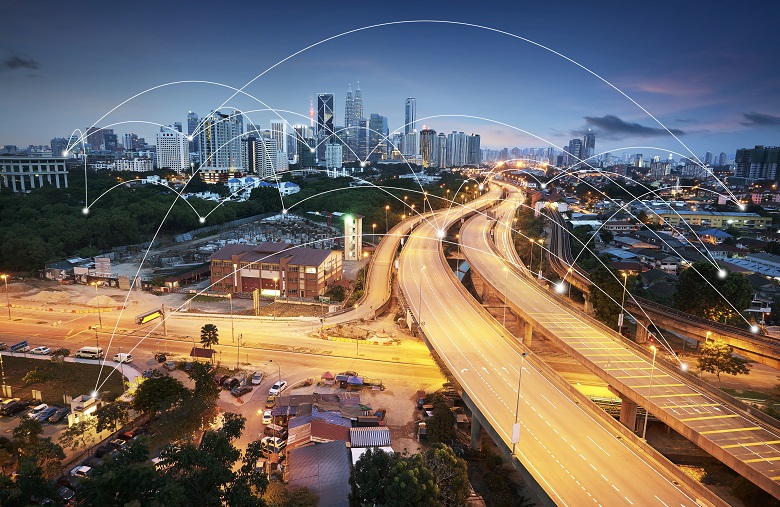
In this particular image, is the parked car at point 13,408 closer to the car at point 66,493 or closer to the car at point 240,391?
the car at point 66,493

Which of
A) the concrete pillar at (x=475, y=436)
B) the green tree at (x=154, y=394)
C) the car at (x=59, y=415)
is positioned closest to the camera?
the concrete pillar at (x=475, y=436)

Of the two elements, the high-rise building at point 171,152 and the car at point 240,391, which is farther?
the high-rise building at point 171,152

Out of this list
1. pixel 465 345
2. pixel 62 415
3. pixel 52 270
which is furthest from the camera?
pixel 52 270

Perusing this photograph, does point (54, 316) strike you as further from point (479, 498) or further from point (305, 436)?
point (479, 498)

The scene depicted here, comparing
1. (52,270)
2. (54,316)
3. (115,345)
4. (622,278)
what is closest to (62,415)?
(115,345)

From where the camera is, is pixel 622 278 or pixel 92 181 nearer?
pixel 622 278

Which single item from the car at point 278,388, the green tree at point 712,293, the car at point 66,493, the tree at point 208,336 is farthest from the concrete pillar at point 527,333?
the car at point 66,493

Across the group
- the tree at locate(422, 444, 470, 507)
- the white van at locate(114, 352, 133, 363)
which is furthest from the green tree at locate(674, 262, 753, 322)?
the white van at locate(114, 352, 133, 363)
